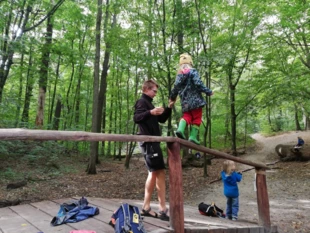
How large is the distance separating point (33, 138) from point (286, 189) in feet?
29.6

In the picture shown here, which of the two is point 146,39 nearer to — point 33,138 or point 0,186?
point 0,186

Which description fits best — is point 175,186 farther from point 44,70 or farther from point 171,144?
point 44,70

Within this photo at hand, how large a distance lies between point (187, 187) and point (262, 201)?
4.44 meters

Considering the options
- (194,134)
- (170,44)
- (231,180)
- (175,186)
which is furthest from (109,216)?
(170,44)

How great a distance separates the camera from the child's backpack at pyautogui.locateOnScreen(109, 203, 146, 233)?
8.48ft

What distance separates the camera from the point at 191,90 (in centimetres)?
365

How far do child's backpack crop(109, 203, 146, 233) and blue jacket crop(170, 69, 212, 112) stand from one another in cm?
158

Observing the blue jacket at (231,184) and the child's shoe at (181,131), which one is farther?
the blue jacket at (231,184)

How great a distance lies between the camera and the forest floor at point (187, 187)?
6.38 metres

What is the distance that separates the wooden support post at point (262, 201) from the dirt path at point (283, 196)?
95 centimetres

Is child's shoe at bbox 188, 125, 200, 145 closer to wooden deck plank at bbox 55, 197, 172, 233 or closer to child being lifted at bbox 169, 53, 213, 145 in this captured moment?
child being lifted at bbox 169, 53, 213, 145

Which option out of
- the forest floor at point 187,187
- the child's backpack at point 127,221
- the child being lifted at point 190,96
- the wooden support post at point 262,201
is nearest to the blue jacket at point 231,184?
the wooden support post at point 262,201

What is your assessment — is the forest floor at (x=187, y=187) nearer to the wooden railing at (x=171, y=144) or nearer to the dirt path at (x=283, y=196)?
the dirt path at (x=283, y=196)

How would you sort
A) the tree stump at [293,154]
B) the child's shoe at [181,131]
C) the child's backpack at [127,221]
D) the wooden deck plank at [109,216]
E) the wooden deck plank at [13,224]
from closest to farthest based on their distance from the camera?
the child's backpack at [127,221]
the wooden deck plank at [109,216]
the wooden deck plank at [13,224]
the child's shoe at [181,131]
the tree stump at [293,154]
